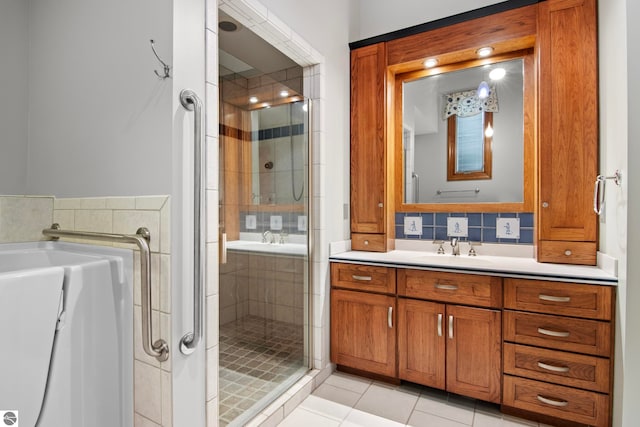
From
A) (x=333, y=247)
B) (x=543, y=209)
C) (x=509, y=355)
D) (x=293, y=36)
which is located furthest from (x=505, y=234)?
(x=293, y=36)

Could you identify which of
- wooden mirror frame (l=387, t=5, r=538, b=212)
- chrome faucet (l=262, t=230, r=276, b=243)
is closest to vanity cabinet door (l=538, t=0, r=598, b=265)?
wooden mirror frame (l=387, t=5, r=538, b=212)

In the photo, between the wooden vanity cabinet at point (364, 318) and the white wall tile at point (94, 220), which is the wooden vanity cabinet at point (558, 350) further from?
the white wall tile at point (94, 220)

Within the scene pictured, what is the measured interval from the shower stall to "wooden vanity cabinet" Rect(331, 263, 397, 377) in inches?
8.8

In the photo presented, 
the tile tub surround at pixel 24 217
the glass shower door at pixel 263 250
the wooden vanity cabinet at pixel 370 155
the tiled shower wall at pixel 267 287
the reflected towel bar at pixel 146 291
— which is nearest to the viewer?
the reflected towel bar at pixel 146 291

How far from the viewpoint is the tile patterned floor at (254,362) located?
1672 millimetres

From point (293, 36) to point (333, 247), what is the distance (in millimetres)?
1376

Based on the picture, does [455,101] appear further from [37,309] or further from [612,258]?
[37,309]

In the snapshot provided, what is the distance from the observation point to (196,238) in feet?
3.89

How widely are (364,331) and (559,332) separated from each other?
1.06 m

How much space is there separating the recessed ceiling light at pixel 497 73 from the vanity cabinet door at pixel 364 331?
1.76 metres

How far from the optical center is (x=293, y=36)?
186 cm

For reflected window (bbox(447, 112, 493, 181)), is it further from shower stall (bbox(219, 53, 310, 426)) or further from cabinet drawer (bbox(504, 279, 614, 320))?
shower stall (bbox(219, 53, 310, 426))

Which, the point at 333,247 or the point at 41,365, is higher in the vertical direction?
the point at 333,247

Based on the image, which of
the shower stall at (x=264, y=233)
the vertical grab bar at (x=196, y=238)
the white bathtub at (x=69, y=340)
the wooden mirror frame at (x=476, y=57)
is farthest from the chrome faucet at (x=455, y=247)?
the white bathtub at (x=69, y=340)
